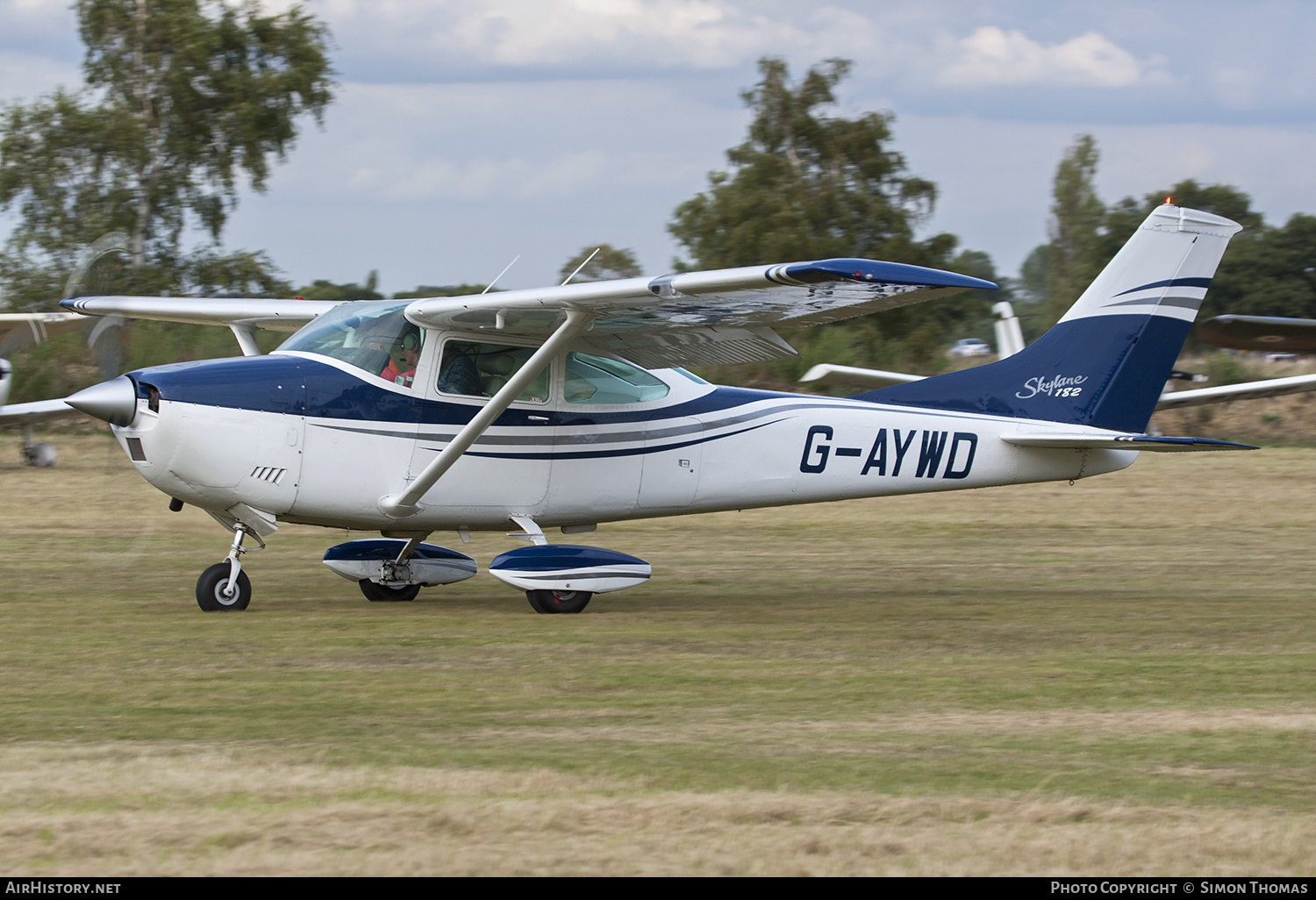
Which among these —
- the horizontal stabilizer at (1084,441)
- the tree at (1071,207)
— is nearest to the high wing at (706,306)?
the horizontal stabilizer at (1084,441)

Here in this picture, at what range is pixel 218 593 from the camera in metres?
9.07

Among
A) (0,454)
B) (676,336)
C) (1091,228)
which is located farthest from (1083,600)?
(1091,228)

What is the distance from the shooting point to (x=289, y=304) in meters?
11.1

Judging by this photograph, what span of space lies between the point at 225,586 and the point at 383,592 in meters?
1.37

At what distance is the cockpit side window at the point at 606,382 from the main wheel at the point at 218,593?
8.71 ft

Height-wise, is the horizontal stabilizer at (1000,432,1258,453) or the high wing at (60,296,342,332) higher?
the high wing at (60,296,342,332)

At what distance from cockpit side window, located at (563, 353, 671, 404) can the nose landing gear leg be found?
2.53 m

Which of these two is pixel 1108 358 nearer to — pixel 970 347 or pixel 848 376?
pixel 848 376

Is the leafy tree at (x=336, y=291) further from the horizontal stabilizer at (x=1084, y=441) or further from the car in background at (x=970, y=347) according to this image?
the car in background at (x=970, y=347)

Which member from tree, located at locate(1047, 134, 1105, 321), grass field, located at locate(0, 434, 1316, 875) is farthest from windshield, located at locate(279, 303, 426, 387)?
tree, located at locate(1047, 134, 1105, 321)

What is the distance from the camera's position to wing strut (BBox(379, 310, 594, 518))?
8727 mm

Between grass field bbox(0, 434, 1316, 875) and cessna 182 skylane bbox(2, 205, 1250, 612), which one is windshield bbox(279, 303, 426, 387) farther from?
grass field bbox(0, 434, 1316, 875)

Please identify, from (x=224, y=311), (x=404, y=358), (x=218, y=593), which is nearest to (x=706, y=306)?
(x=404, y=358)

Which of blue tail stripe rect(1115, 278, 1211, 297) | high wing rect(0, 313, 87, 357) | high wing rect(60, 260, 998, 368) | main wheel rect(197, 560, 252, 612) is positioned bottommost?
main wheel rect(197, 560, 252, 612)
